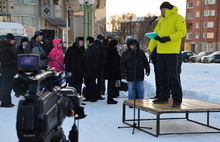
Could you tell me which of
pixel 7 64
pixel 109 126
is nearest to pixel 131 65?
pixel 109 126

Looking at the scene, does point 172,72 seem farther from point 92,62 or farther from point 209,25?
point 209,25

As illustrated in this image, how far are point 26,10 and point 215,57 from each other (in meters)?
20.5

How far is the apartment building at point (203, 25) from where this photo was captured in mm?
82312

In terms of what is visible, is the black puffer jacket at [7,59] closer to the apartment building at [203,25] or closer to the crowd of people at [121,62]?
the crowd of people at [121,62]

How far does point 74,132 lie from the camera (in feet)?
13.9

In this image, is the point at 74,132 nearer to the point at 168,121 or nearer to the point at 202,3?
the point at 168,121

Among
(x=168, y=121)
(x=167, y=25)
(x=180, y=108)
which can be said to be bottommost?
(x=168, y=121)

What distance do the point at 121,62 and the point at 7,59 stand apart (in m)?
3.00

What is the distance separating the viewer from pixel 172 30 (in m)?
6.35

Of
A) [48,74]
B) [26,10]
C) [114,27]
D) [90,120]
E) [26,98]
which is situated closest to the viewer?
[26,98]

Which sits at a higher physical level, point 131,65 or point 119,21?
point 119,21

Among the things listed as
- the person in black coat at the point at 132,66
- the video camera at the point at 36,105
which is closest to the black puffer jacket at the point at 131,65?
the person in black coat at the point at 132,66

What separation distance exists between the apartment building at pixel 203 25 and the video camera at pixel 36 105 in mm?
→ 81684

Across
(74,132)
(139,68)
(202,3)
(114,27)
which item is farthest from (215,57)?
(202,3)
